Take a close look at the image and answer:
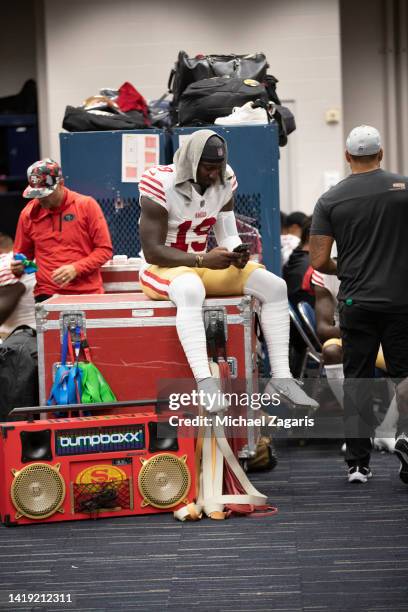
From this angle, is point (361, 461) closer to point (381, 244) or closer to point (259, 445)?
point (259, 445)

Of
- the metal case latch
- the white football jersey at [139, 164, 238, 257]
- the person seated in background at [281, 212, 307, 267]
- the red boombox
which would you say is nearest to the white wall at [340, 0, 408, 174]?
the person seated in background at [281, 212, 307, 267]

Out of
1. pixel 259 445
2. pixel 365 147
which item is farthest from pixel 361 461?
pixel 365 147

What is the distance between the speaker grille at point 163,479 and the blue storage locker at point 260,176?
6.85ft

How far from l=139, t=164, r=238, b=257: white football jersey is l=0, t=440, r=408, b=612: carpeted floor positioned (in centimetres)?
123

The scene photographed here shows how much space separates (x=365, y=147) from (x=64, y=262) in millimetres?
2085

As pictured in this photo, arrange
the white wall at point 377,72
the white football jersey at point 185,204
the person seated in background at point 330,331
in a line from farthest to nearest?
the white wall at point 377,72 < the person seated in background at point 330,331 < the white football jersey at point 185,204

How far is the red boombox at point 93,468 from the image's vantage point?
5.07 metres

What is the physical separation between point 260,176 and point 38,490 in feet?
8.71

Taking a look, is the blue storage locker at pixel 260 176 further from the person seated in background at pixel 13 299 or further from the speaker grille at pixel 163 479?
the speaker grille at pixel 163 479

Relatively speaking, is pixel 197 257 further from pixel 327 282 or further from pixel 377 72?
pixel 377 72

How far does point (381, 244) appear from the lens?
17.8ft

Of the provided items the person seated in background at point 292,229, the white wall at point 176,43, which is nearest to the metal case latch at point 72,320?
the person seated in background at point 292,229

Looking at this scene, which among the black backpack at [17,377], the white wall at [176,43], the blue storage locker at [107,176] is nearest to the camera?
the black backpack at [17,377]

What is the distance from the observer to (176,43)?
11.6 m
